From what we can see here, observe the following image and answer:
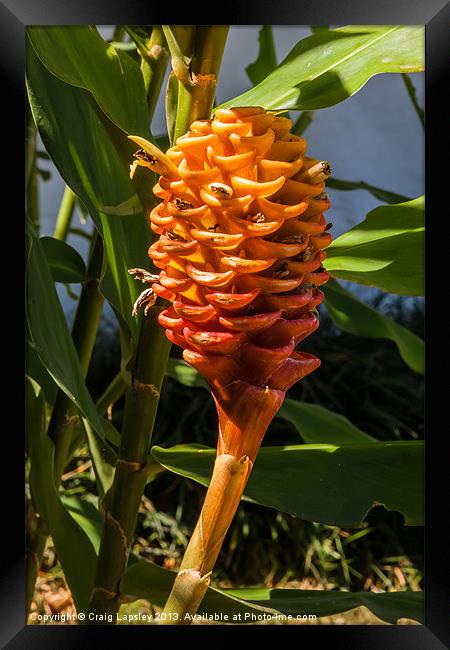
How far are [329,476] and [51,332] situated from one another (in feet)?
0.60

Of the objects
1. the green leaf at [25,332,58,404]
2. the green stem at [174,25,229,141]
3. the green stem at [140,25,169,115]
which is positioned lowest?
the green leaf at [25,332,58,404]

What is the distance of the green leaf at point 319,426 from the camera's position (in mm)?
627

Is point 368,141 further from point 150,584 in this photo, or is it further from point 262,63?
point 150,584

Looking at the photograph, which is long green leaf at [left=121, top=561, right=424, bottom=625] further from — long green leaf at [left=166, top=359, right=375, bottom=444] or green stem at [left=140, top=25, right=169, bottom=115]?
green stem at [left=140, top=25, right=169, bottom=115]

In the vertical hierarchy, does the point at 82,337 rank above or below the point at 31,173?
below

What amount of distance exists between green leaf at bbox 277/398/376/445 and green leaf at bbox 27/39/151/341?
0.70ft

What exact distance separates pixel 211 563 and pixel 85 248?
1.76ft

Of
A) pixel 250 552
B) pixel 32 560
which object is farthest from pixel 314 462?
pixel 250 552

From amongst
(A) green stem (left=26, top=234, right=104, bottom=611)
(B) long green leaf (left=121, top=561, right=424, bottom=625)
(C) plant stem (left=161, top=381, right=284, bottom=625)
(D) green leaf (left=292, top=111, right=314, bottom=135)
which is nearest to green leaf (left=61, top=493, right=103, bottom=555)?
(A) green stem (left=26, top=234, right=104, bottom=611)

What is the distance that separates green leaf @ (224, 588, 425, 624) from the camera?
452 millimetres

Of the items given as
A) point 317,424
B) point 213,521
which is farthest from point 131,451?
point 317,424

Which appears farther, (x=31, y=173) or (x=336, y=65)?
(x=31, y=173)

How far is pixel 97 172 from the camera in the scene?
17.4 inches
